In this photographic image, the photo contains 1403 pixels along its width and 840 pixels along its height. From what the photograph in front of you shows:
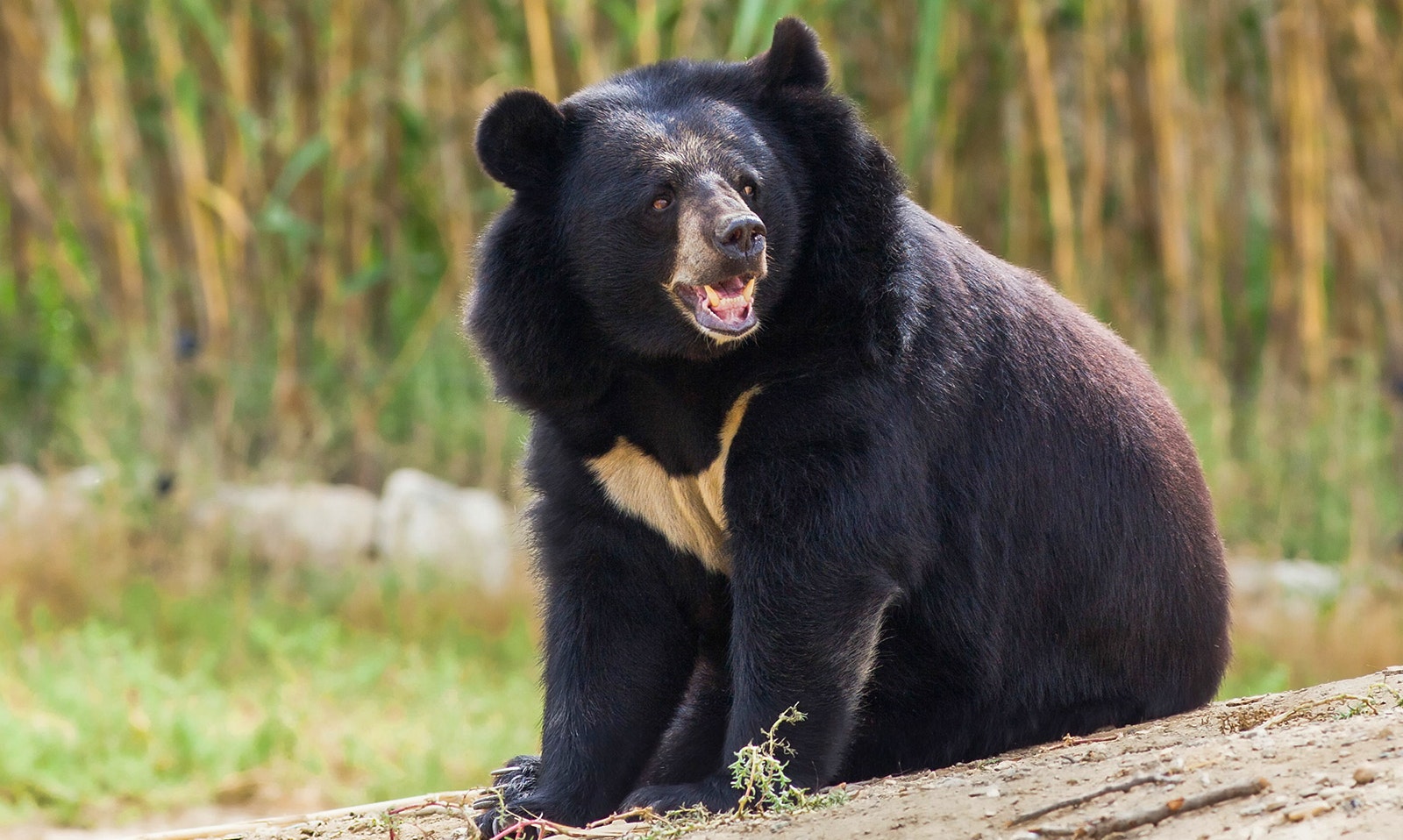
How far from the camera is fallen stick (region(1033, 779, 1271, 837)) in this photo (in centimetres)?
231

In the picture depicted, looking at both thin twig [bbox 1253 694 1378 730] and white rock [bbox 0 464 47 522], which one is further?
white rock [bbox 0 464 47 522]

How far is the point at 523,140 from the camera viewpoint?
10.9 feet

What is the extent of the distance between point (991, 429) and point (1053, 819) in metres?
1.07

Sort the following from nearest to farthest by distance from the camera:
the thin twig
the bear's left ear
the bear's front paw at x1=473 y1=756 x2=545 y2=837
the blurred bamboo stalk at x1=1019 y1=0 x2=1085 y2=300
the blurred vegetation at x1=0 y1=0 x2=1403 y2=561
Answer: the thin twig
the bear's front paw at x1=473 y1=756 x2=545 y2=837
the bear's left ear
the blurred bamboo stalk at x1=1019 y1=0 x2=1085 y2=300
the blurred vegetation at x1=0 y1=0 x2=1403 y2=561

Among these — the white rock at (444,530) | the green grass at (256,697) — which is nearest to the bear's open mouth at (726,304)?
the green grass at (256,697)

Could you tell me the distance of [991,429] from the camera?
10.9 feet

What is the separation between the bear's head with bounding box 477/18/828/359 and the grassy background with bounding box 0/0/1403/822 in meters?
3.00

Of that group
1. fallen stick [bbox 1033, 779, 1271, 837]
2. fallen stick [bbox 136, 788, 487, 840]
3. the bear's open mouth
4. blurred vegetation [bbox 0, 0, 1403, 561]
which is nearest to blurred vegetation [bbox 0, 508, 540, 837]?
blurred vegetation [bbox 0, 0, 1403, 561]

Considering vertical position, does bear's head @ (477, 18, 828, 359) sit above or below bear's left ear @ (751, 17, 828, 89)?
below

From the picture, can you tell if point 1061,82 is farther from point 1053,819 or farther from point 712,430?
point 1053,819

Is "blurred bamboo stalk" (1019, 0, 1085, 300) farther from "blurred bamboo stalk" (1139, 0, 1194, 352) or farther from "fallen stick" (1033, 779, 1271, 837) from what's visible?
"fallen stick" (1033, 779, 1271, 837)

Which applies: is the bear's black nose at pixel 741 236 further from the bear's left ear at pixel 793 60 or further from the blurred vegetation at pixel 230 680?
the blurred vegetation at pixel 230 680

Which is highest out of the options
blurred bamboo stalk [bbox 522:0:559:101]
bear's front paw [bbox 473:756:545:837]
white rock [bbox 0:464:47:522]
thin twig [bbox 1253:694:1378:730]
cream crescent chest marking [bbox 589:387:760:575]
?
blurred bamboo stalk [bbox 522:0:559:101]

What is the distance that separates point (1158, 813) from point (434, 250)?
7.57 meters
